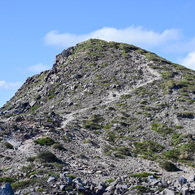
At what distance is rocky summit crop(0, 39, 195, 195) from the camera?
77.5 feet

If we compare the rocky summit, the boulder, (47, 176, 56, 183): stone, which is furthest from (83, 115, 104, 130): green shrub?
(47, 176, 56, 183): stone

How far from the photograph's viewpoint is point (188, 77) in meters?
80.6

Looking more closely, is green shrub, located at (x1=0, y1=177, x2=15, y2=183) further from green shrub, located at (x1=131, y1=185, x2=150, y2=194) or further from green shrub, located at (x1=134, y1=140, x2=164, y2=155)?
green shrub, located at (x1=134, y1=140, x2=164, y2=155)

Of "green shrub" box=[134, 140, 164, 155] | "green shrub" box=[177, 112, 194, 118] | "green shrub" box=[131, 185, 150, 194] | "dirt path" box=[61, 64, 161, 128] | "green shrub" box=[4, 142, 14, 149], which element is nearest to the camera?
"green shrub" box=[131, 185, 150, 194]

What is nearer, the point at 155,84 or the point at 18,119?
the point at 18,119

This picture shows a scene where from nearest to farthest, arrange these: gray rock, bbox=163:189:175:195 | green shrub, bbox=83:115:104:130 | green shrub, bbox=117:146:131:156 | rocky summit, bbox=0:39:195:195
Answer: gray rock, bbox=163:189:175:195
rocky summit, bbox=0:39:195:195
green shrub, bbox=117:146:131:156
green shrub, bbox=83:115:104:130

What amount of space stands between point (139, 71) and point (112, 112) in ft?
93.1

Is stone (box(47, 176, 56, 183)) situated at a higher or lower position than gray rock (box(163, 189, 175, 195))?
higher

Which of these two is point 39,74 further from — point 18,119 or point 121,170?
point 121,170

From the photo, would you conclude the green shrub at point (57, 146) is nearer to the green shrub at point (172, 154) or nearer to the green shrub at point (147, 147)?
the green shrub at point (147, 147)

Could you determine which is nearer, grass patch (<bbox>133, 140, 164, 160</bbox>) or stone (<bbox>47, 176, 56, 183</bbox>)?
stone (<bbox>47, 176, 56, 183</bbox>)

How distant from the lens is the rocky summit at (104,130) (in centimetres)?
2362

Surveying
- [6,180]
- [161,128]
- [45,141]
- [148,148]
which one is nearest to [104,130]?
[161,128]

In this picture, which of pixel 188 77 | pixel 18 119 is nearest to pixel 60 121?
pixel 18 119
